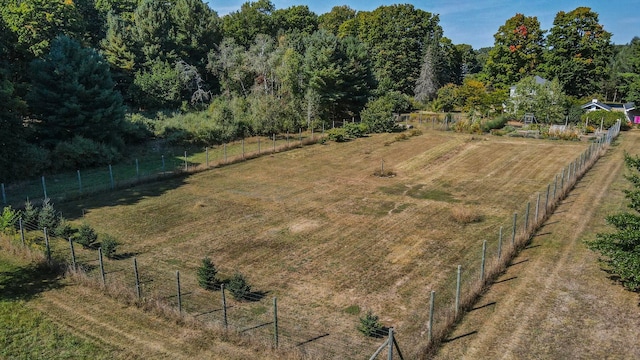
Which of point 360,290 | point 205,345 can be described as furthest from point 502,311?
point 205,345

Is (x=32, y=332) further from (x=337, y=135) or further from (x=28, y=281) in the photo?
(x=337, y=135)

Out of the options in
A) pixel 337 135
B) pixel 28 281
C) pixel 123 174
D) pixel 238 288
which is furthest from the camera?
pixel 337 135

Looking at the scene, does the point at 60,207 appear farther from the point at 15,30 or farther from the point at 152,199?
the point at 15,30

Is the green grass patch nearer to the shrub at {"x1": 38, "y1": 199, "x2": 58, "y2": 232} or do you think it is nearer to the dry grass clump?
the shrub at {"x1": 38, "y1": 199, "x2": 58, "y2": 232}

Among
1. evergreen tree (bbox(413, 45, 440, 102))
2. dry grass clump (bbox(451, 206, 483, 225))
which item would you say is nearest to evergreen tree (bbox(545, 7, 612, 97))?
evergreen tree (bbox(413, 45, 440, 102))

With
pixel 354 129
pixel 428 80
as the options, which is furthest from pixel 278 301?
pixel 428 80

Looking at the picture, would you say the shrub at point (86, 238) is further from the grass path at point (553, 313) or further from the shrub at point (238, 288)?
the grass path at point (553, 313)

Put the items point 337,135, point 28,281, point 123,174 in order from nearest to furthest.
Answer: point 28,281 < point 123,174 < point 337,135
